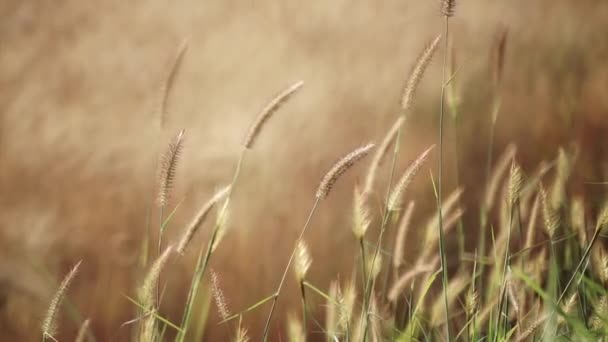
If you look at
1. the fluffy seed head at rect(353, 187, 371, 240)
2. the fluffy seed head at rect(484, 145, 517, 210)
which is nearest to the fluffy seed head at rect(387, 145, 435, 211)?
the fluffy seed head at rect(353, 187, 371, 240)

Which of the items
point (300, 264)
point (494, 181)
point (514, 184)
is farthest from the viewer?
point (494, 181)

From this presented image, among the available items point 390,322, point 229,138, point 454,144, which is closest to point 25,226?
point 229,138

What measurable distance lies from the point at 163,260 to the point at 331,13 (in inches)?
27.5

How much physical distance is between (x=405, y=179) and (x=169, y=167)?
0.90 feet

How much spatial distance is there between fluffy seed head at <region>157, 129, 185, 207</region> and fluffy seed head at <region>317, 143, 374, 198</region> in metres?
0.16

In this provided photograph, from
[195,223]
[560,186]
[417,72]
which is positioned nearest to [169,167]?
[195,223]

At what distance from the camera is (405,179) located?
0.84 meters

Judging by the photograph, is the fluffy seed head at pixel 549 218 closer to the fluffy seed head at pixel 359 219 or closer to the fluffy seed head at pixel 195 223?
the fluffy seed head at pixel 359 219

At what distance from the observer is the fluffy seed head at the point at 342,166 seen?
0.76 metres

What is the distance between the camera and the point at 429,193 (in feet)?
4.47

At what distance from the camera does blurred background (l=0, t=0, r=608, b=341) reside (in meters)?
1.06

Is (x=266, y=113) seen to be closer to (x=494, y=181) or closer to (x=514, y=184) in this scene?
(x=514, y=184)

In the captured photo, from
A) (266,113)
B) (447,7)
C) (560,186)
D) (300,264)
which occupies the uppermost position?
(447,7)

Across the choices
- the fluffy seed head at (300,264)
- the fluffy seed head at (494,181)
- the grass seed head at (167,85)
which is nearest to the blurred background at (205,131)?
the grass seed head at (167,85)
